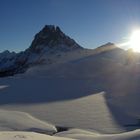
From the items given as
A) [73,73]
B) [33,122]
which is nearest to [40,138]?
[33,122]

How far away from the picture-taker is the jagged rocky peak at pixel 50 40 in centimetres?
18562

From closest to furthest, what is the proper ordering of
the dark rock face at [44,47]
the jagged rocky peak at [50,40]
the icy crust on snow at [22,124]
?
the icy crust on snow at [22,124] < the dark rock face at [44,47] < the jagged rocky peak at [50,40]

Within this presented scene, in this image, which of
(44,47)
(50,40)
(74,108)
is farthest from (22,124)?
(50,40)

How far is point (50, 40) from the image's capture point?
192 metres

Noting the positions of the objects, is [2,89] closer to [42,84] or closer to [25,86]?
[25,86]

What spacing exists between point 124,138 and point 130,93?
761 inches

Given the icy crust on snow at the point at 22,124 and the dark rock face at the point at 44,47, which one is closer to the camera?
the icy crust on snow at the point at 22,124

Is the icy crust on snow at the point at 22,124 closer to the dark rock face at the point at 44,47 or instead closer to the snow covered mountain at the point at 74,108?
the snow covered mountain at the point at 74,108

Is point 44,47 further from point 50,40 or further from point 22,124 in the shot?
point 22,124

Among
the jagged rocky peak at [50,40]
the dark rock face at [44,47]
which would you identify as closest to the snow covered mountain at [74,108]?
the dark rock face at [44,47]

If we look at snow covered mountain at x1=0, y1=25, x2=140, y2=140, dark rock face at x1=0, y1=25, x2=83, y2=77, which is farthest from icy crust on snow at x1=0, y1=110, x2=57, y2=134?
dark rock face at x1=0, y1=25, x2=83, y2=77

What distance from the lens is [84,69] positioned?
6031 centimetres

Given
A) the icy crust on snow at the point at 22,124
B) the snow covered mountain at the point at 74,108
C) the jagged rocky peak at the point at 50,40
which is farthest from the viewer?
the jagged rocky peak at the point at 50,40

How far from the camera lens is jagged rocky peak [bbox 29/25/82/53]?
609ft
